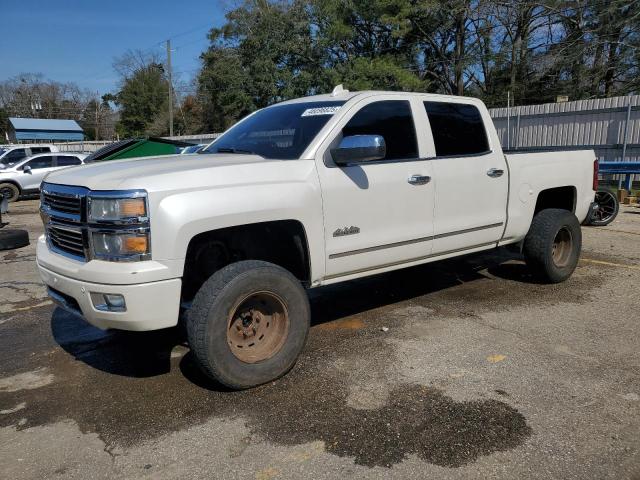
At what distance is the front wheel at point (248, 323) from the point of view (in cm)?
335

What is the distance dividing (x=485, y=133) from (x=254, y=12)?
121 ft

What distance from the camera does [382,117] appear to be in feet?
14.8

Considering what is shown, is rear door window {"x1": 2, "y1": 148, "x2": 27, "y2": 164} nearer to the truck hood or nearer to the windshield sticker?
the truck hood

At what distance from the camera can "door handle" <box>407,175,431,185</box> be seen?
4.46 m

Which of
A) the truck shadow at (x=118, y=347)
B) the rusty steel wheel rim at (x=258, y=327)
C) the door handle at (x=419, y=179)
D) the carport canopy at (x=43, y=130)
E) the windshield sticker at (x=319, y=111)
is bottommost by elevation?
the truck shadow at (x=118, y=347)

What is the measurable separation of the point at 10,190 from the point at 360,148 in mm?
17370

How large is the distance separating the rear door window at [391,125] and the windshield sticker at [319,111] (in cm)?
17

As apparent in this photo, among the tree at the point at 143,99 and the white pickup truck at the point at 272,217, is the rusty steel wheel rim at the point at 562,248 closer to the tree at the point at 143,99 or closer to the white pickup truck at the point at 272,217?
the white pickup truck at the point at 272,217

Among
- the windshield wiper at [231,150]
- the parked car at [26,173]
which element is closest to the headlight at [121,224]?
the windshield wiper at [231,150]

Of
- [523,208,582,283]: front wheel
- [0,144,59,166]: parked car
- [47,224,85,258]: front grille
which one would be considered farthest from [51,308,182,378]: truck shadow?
[0,144,59,166]: parked car

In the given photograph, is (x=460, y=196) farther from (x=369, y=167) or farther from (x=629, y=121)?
(x=629, y=121)

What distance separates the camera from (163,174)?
330cm

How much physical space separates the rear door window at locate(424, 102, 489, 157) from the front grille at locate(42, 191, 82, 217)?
298cm

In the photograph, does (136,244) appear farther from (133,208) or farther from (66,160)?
(66,160)
